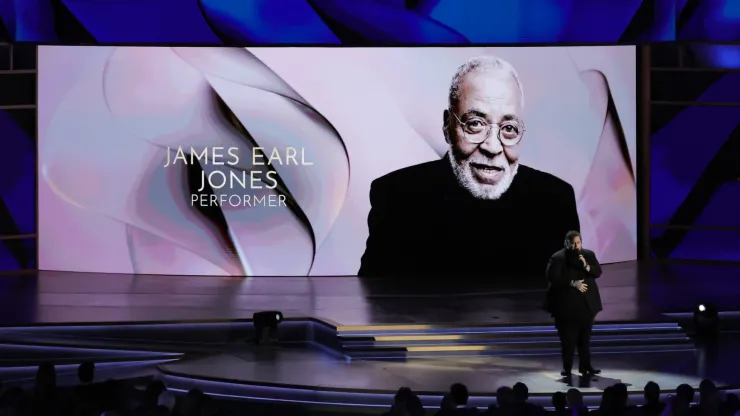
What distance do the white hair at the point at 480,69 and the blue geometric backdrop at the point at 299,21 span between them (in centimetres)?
31

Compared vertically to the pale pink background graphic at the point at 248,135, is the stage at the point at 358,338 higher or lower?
lower

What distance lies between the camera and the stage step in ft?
36.0

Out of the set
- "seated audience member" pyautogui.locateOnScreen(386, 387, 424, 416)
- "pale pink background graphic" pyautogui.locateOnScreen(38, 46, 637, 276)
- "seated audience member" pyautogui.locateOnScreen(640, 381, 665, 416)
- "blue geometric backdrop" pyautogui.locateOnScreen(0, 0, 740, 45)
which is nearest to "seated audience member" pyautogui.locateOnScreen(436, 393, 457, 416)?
"seated audience member" pyautogui.locateOnScreen(386, 387, 424, 416)

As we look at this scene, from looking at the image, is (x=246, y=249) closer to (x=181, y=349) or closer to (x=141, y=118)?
(x=141, y=118)

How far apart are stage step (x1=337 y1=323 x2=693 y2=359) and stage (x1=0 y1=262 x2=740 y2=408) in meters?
0.01

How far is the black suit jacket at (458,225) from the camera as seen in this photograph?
591 inches

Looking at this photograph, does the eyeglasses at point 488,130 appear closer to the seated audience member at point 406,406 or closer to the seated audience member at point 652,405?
the seated audience member at point 652,405

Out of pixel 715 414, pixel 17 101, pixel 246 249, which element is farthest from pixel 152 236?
pixel 715 414

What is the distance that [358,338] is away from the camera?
10977 mm

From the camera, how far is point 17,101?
604 inches

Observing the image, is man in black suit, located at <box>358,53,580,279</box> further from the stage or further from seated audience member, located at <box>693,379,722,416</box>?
seated audience member, located at <box>693,379,722,416</box>

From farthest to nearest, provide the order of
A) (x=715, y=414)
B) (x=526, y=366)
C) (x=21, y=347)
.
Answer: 1. (x=21, y=347)
2. (x=526, y=366)
3. (x=715, y=414)

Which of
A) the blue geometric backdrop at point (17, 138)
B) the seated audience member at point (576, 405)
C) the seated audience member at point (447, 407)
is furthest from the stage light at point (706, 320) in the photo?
the blue geometric backdrop at point (17, 138)

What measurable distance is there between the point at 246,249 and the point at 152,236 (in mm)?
1144
